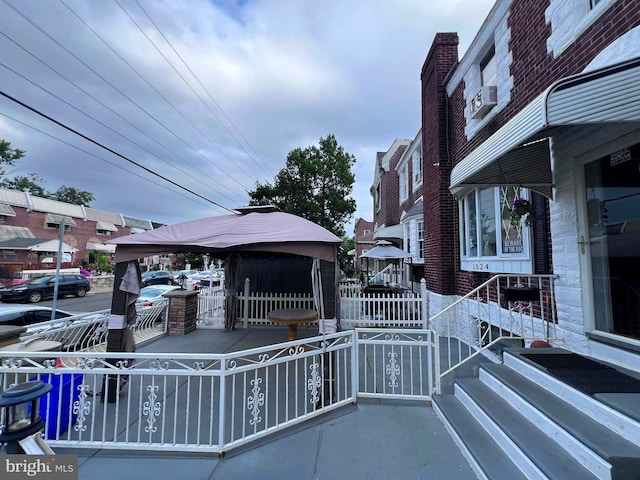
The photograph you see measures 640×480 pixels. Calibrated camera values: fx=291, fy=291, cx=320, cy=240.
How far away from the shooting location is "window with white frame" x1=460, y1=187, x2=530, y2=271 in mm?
5094

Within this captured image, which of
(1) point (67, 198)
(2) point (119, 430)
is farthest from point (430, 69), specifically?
(1) point (67, 198)

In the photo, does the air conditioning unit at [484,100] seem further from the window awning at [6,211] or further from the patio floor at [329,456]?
the window awning at [6,211]

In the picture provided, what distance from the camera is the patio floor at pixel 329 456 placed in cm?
262

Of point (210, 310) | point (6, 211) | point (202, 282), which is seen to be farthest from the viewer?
point (6, 211)

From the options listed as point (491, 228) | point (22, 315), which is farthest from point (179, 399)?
point (491, 228)

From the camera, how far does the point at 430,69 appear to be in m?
8.48

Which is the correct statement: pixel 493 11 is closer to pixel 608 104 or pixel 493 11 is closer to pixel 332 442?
pixel 608 104

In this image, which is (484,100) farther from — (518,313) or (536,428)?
(536,428)

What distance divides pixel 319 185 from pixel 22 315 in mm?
12670

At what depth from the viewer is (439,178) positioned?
7.77 meters

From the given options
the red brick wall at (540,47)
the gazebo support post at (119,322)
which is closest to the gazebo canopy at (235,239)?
the gazebo support post at (119,322)

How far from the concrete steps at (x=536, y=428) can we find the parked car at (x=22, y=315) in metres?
8.33

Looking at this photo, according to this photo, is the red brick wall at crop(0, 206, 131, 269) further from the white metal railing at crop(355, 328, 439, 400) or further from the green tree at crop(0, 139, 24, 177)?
the white metal railing at crop(355, 328, 439, 400)

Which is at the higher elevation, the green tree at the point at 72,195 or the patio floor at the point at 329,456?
the green tree at the point at 72,195
